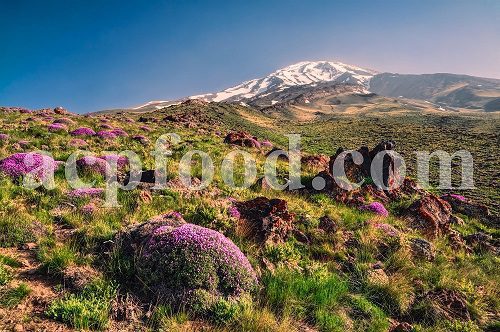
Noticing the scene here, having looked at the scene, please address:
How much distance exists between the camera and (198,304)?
5.99m

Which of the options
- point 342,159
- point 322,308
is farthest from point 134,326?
point 342,159

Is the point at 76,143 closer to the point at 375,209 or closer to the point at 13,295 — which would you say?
the point at 13,295

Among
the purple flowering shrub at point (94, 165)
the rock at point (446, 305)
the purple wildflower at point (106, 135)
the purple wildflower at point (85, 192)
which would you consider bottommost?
the rock at point (446, 305)

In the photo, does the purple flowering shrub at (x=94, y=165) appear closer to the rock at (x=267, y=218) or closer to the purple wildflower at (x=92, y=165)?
the purple wildflower at (x=92, y=165)

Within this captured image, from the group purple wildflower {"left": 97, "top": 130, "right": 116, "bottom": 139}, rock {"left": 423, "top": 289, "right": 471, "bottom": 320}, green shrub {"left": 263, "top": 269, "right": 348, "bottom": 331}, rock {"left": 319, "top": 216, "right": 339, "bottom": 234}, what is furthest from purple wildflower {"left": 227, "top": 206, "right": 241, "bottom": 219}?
purple wildflower {"left": 97, "top": 130, "right": 116, "bottom": 139}

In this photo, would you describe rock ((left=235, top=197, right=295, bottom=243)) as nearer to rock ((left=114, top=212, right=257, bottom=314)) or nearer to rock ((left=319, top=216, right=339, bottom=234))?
rock ((left=319, top=216, right=339, bottom=234))

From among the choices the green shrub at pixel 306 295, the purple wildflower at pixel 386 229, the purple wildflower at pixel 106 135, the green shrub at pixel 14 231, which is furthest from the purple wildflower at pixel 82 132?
the green shrub at pixel 306 295

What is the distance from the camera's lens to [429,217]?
13312 millimetres

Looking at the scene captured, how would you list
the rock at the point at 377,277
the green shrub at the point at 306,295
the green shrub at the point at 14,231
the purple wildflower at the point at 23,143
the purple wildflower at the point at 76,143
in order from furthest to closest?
1. the purple wildflower at the point at 76,143
2. the purple wildflower at the point at 23,143
3. the rock at the point at 377,277
4. the green shrub at the point at 14,231
5. the green shrub at the point at 306,295

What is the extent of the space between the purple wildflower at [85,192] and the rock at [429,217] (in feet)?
36.1

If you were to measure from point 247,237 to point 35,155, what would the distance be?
898 cm

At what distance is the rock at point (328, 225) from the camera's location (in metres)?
10.3

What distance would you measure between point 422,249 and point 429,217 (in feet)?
11.9

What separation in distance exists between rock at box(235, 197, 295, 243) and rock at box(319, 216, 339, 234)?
0.92m
